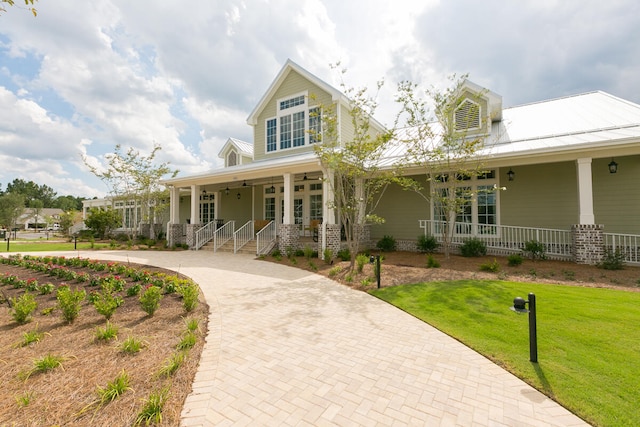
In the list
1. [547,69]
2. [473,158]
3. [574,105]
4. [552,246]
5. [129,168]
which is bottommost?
[552,246]

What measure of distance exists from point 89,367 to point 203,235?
12.3 meters

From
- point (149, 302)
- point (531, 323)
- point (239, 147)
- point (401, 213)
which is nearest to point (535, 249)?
point (401, 213)

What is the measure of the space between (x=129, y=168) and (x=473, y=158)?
19.2 meters

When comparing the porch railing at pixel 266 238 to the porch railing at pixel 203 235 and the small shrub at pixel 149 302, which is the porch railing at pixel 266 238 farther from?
the small shrub at pixel 149 302

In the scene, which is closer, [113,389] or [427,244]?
[113,389]

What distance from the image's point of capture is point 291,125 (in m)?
15.0

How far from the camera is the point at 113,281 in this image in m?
6.31

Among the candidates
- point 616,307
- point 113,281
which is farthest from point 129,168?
point 616,307

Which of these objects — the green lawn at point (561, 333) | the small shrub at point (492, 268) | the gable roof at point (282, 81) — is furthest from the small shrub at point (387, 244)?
the gable roof at point (282, 81)

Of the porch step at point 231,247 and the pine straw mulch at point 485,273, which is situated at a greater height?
the porch step at point 231,247

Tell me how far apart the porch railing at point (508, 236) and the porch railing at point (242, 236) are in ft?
26.3

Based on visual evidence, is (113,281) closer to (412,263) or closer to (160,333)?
(160,333)

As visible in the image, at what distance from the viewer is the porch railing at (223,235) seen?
45.5 feet

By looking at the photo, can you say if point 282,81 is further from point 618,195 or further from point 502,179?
point 618,195
